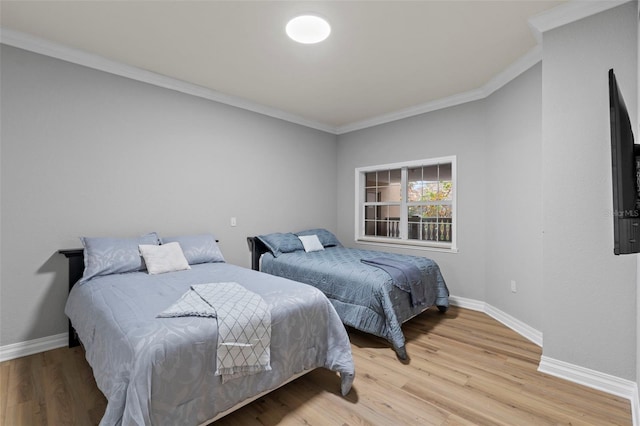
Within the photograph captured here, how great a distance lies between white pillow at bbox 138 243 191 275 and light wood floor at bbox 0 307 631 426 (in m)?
0.90

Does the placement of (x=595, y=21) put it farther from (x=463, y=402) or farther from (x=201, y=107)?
(x=201, y=107)

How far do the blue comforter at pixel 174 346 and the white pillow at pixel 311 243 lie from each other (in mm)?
1809

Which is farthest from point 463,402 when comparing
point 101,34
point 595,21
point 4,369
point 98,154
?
point 101,34

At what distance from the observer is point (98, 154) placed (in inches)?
116

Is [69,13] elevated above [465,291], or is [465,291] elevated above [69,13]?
[69,13]

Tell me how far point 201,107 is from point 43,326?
2714 mm

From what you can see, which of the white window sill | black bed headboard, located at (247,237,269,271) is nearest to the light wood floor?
the white window sill

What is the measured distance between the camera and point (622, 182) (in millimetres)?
1263

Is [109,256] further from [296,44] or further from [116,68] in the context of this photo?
[296,44]

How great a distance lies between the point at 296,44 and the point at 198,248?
2257 millimetres

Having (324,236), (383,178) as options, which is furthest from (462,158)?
(324,236)

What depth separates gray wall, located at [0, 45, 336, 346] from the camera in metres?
2.54

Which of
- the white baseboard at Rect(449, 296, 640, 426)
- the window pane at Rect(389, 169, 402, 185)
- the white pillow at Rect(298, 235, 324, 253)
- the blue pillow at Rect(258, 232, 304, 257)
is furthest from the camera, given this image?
the window pane at Rect(389, 169, 402, 185)

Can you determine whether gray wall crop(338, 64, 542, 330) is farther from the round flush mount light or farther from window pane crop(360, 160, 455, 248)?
the round flush mount light
